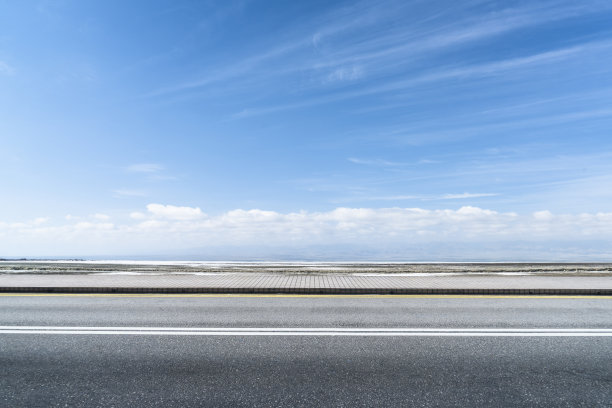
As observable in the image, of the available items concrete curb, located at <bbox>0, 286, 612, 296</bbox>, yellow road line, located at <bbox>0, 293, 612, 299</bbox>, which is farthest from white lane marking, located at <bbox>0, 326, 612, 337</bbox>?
concrete curb, located at <bbox>0, 286, 612, 296</bbox>

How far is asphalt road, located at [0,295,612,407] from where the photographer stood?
389cm

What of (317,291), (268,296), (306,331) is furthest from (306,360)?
(317,291)

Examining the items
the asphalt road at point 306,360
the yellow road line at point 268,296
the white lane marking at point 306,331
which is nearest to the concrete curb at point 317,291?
the yellow road line at point 268,296

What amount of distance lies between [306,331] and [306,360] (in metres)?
1.45

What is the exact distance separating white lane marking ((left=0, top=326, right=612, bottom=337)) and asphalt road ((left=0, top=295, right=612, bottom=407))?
0.21ft

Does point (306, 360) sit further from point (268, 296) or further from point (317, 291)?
point (317, 291)

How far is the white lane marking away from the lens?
6219 millimetres

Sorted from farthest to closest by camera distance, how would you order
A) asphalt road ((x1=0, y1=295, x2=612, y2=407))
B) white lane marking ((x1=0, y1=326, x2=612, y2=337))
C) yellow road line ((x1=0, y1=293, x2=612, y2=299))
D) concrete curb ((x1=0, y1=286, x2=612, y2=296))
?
concrete curb ((x1=0, y1=286, x2=612, y2=296)) < yellow road line ((x1=0, y1=293, x2=612, y2=299)) < white lane marking ((x1=0, y1=326, x2=612, y2=337)) < asphalt road ((x1=0, y1=295, x2=612, y2=407))

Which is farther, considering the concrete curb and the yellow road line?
the concrete curb

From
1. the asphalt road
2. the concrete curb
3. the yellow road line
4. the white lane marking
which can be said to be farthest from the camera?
the concrete curb

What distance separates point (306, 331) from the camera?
6395 mm

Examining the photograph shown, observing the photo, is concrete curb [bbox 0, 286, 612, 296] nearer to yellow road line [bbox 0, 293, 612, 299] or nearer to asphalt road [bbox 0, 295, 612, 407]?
yellow road line [bbox 0, 293, 612, 299]

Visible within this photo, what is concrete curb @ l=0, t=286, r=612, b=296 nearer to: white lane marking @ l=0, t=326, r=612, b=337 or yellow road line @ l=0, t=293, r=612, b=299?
yellow road line @ l=0, t=293, r=612, b=299

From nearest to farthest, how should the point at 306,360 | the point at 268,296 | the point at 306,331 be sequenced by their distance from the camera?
the point at 306,360 → the point at 306,331 → the point at 268,296
